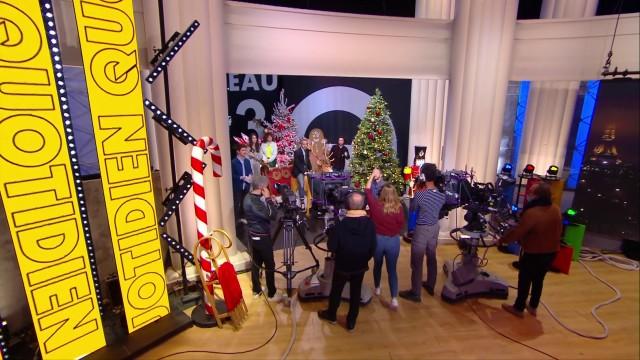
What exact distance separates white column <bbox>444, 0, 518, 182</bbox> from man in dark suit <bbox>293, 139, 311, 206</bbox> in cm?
266

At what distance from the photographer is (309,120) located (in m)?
7.79

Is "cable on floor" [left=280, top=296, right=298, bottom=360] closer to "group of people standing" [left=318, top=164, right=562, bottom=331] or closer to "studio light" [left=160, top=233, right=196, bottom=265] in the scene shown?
"group of people standing" [left=318, top=164, right=562, bottom=331]

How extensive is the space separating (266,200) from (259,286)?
106 centimetres

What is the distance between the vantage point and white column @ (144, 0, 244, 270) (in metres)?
3.73

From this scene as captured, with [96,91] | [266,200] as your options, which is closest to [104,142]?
[96,91]

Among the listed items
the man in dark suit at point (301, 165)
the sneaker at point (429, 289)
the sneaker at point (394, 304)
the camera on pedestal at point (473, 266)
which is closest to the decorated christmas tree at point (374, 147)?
the man in dark suit at point (301, 165)

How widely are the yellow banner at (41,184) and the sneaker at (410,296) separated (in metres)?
3.16

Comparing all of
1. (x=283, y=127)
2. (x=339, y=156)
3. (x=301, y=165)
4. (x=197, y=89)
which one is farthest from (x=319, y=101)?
(x=197, y=89)

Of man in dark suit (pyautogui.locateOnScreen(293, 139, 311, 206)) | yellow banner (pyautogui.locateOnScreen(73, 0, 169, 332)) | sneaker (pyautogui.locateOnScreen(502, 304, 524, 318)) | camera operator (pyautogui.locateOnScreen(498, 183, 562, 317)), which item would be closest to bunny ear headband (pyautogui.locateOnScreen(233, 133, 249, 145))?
man in dark suit (pyautogui.locateOnScreen(293, 139, 311, 206))

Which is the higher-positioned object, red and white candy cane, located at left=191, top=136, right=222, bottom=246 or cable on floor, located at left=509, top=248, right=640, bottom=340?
red and white candy cane, located at left=191, top=136, right=222, bottom=246

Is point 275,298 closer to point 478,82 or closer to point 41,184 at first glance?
point 41,184

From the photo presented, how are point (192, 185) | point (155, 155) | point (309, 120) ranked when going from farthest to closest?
point (309, 120) < point (155, 155) < point (192, 185)

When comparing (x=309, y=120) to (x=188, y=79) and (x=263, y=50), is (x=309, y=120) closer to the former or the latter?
(x=263, y=50)

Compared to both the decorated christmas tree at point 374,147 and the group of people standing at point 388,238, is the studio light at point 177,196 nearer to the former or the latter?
the group of people standing at point 388,238
